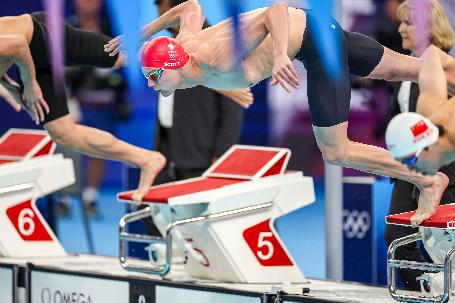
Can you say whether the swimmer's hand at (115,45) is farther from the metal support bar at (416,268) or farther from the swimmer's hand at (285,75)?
the metal support bar at (416,268)

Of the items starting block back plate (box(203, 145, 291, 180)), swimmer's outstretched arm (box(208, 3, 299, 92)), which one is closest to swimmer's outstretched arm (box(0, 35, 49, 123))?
starting block back plate (box(203, 145, 291, 180))

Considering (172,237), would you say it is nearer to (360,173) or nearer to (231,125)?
(231,125)

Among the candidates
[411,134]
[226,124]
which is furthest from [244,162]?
[411,134]

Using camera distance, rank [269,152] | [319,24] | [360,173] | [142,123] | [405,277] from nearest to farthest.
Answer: [319,24], [405,277], [269,152], [360,173], [142,123]

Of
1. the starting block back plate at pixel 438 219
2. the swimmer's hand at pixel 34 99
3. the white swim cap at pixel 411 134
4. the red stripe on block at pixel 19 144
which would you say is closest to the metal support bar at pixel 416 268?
the starting block back plate at pixel 438 219

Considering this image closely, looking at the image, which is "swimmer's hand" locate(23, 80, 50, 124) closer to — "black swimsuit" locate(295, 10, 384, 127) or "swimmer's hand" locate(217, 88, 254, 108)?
"swimmer's hand" locate(217, 88, 254, 108)

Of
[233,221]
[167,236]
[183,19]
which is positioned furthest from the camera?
[233,221]

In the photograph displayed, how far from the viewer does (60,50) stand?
27.4ft

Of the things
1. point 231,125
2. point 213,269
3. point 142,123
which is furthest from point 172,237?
point 142,123

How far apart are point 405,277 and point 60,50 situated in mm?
2401

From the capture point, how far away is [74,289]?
7.86m

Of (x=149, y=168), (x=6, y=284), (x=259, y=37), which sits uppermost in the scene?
(x=259, y=37)

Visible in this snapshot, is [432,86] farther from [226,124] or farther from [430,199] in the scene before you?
[226,124]

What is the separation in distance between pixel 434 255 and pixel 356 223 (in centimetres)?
169
